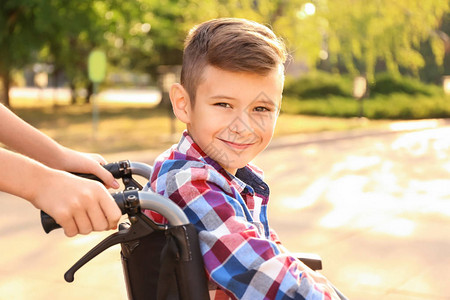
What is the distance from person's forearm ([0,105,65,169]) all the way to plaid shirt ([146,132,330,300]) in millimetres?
519

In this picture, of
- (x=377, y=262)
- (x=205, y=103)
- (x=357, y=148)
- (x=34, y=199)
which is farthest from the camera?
(x=357, y=148)

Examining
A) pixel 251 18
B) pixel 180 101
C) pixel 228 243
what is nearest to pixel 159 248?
pixel 228 243

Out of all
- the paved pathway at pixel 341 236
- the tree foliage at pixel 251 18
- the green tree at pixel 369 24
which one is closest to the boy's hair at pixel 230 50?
the paved pathway at pixel 341 236

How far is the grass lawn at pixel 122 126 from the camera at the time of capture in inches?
555

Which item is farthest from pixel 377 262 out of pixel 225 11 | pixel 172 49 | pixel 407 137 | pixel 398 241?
pixel 172 49

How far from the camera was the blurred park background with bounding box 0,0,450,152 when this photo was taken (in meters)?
16.0

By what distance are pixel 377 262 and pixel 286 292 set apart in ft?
12.1

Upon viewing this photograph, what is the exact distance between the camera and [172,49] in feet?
87.2

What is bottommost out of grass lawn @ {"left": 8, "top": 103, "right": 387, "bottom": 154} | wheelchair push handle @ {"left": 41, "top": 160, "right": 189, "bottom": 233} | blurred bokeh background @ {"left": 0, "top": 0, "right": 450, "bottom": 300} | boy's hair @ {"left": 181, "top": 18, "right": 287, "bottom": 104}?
grass lawn @ {"left": 8, "top": 103, "right": 387, "bottom": 154}

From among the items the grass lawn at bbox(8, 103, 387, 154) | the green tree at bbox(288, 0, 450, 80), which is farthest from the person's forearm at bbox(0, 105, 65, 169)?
the green tree at bbox(288, 0, 450, 80)

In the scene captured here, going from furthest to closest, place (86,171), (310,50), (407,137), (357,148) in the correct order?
1. (310,50)
2. (407,137)
3. (357,148)
4. (86,171)

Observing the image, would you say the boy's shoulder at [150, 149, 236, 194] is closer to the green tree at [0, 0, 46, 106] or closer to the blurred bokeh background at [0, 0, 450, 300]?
the blurred bokeh background at [0, 0, 450, 300]

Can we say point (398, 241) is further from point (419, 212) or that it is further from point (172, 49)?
point (172, 49)

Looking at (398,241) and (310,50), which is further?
(310,50)
